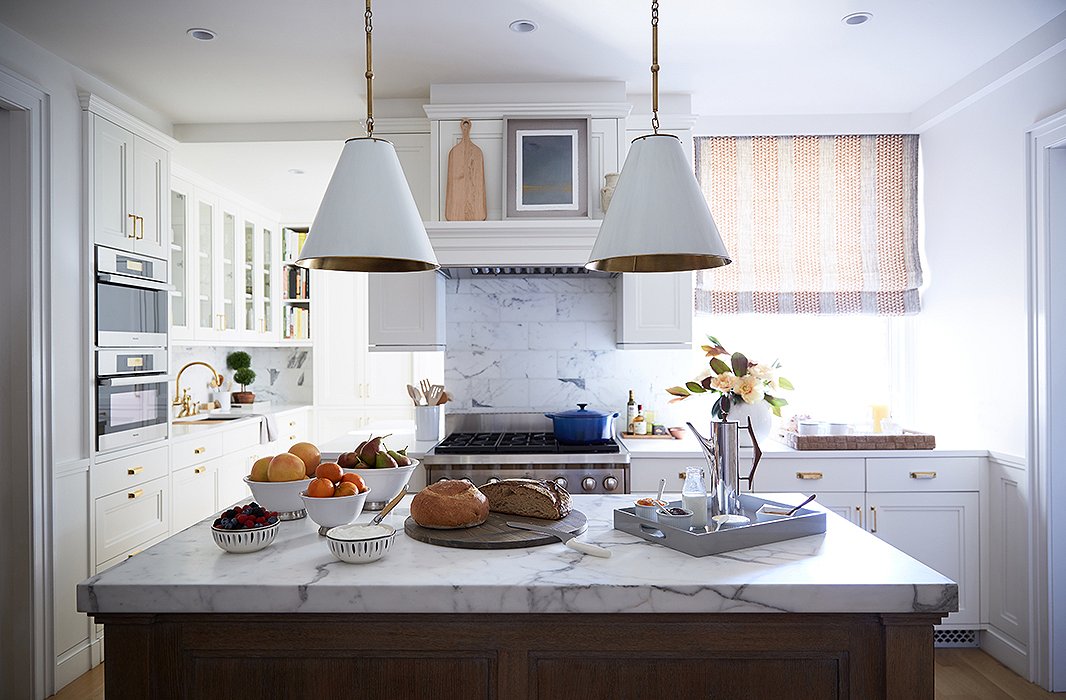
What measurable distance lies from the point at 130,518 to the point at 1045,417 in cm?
405

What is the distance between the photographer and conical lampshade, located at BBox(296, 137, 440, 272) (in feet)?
5.51

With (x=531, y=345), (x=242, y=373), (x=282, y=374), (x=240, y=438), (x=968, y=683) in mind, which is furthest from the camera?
(x=282, y=374)

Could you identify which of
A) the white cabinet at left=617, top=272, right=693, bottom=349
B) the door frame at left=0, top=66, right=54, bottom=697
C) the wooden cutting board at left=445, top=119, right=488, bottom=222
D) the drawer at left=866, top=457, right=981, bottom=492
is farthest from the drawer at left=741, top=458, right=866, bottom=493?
the door frame at left=0, top=66, right=54, bottom=697

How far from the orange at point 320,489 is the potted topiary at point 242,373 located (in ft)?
13.4

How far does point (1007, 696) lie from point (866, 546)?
6.32 ft

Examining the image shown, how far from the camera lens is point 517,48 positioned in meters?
3.26

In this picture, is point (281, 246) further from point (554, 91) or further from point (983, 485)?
point (983, 485)

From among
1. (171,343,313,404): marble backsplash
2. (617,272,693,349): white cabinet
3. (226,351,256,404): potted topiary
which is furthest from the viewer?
(171,343,313,404): marble backsplash

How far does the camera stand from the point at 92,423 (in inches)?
130

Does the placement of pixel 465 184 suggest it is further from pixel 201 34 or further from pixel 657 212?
pixel 657 212

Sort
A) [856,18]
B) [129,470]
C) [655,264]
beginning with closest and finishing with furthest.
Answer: [655,264], [856,18], [129,470]

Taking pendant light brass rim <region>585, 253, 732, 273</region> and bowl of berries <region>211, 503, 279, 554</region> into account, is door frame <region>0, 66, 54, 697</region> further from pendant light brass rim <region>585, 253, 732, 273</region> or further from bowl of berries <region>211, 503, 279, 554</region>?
pendant light brass rim <region>585, 253, 732, 273</region>

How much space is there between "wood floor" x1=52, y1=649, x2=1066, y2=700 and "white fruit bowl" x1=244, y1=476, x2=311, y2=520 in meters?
1.88

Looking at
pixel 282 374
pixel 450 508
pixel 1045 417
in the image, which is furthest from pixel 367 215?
pixel 282 374
